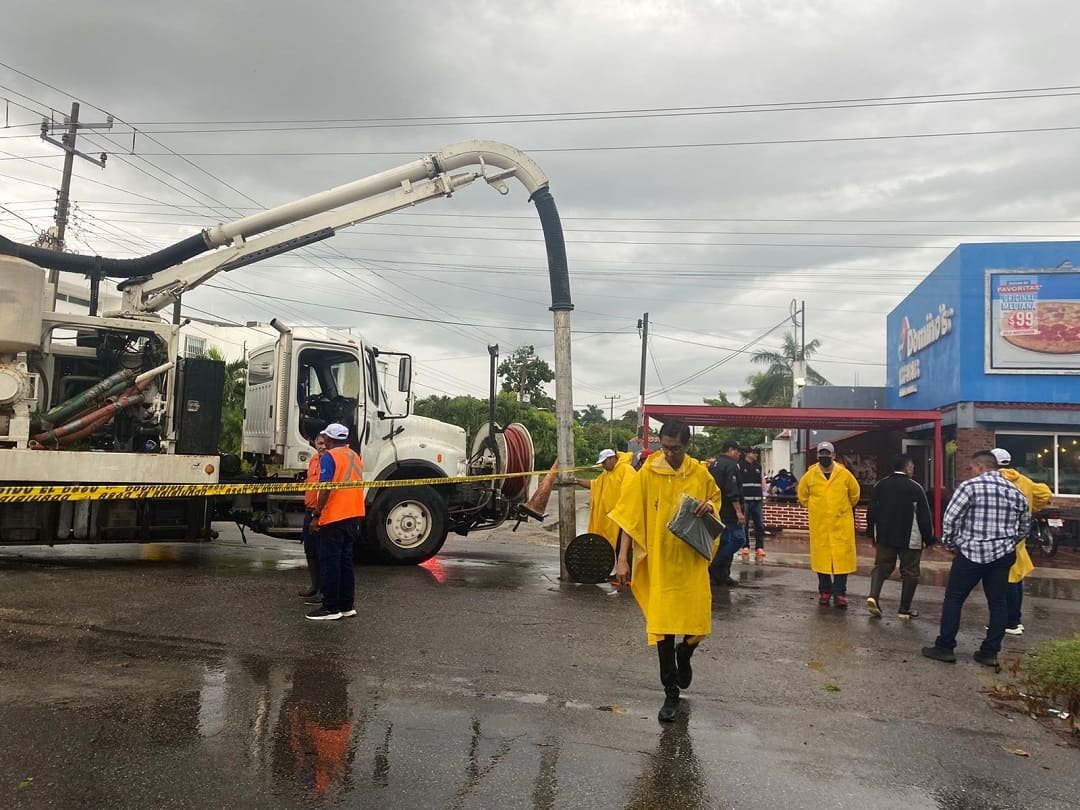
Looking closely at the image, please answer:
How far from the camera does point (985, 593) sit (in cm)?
645

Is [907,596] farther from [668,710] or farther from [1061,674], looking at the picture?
[668,710]

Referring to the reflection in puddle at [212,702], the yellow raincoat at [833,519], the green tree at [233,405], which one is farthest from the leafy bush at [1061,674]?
the green tree at [233,405]

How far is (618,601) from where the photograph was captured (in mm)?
8375

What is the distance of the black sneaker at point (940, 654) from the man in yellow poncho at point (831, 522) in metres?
1.92

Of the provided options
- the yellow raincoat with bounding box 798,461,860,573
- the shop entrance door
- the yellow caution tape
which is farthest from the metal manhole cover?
the shop entrance door

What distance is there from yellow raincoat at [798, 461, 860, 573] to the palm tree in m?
37.6

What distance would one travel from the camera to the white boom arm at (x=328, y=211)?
429 inches

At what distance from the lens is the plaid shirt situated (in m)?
6.33

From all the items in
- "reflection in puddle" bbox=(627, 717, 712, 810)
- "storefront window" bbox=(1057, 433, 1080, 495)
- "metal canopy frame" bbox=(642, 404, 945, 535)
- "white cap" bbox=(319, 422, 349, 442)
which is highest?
"metal canopy frame" bbox=(642, 404, 945, 535)

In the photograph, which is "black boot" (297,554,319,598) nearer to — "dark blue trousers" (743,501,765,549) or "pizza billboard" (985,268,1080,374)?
"dark blue trousers" (743,501,765,549)

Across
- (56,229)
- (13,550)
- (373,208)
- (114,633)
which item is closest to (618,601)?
(114,633)

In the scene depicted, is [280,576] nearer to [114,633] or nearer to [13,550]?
[114,633]

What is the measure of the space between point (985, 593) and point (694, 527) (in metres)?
3.06

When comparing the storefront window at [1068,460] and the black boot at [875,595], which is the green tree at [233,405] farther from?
the storefront window at [1068,460]
